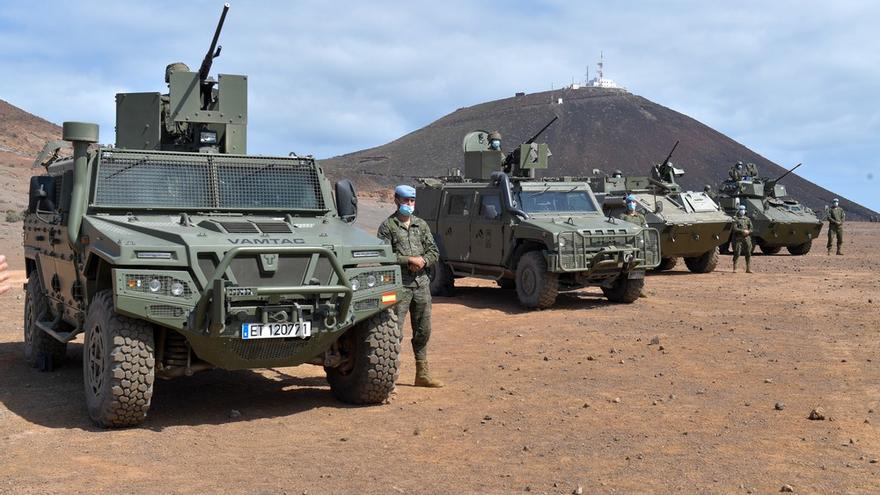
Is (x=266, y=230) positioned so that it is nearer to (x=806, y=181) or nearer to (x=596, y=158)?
(x=596, y=158)

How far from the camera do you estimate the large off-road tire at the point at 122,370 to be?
636 centimetres

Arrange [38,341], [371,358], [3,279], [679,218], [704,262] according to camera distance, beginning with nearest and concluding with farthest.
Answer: [371,358] < [38,341] < [3,279] < [679,218] < [704,262]

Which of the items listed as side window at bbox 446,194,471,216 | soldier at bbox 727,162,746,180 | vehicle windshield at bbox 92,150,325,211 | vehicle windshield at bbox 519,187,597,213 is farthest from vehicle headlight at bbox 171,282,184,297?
soldier at bbox 727,162,746,180

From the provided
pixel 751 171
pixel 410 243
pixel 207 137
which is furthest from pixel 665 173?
pixel 410 243

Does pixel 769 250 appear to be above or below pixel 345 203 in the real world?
below

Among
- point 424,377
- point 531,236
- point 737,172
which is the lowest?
point 424,377

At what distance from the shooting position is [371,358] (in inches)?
281

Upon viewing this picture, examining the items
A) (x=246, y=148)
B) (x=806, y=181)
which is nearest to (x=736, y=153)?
(x=806, y=181)

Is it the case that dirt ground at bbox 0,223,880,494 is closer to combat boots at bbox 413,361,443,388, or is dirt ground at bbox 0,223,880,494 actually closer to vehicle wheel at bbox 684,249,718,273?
combat boots at bbox 413,361,443,388

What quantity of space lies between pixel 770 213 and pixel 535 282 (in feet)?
46.5

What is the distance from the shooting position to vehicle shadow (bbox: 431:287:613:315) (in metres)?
14.0

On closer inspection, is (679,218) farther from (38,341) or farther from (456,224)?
(38,341)

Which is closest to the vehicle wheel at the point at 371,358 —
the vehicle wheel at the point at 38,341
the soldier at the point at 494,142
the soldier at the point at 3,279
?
the vehicle wheel at the point at 38,341

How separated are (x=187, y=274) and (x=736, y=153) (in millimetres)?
96622
